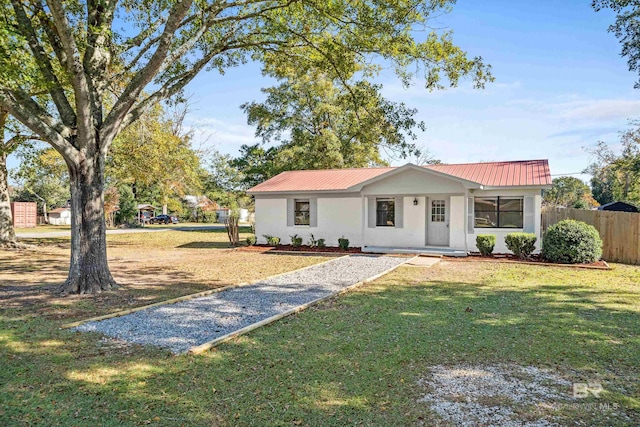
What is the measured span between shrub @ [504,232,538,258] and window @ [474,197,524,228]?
3.53 ft

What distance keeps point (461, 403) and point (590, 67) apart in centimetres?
1415

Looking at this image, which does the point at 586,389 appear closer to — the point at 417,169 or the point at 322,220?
the point at 417,169

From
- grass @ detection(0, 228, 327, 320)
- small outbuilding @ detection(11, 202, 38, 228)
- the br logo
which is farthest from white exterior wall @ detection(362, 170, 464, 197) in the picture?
small outbuilding @ detection(11, 202, 38, 228)

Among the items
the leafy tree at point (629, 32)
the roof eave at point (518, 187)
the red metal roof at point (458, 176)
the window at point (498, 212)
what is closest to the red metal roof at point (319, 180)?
the red metal roof at point (458, 176)

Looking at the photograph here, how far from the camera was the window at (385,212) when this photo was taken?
1630 centimetres

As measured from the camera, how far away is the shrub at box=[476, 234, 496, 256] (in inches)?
543

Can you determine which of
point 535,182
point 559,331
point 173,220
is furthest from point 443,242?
point 173,220

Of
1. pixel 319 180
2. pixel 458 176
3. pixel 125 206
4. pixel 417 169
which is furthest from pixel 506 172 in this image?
pixel 125 206

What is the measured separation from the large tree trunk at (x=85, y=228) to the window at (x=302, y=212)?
1044 cm

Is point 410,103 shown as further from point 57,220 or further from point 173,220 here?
point 57,220

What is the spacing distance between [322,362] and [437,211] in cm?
1246

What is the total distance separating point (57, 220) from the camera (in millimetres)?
45500

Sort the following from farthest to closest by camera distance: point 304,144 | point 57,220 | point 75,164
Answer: point 57,220, point 304,144, point 75,164

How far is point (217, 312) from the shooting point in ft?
21.6
